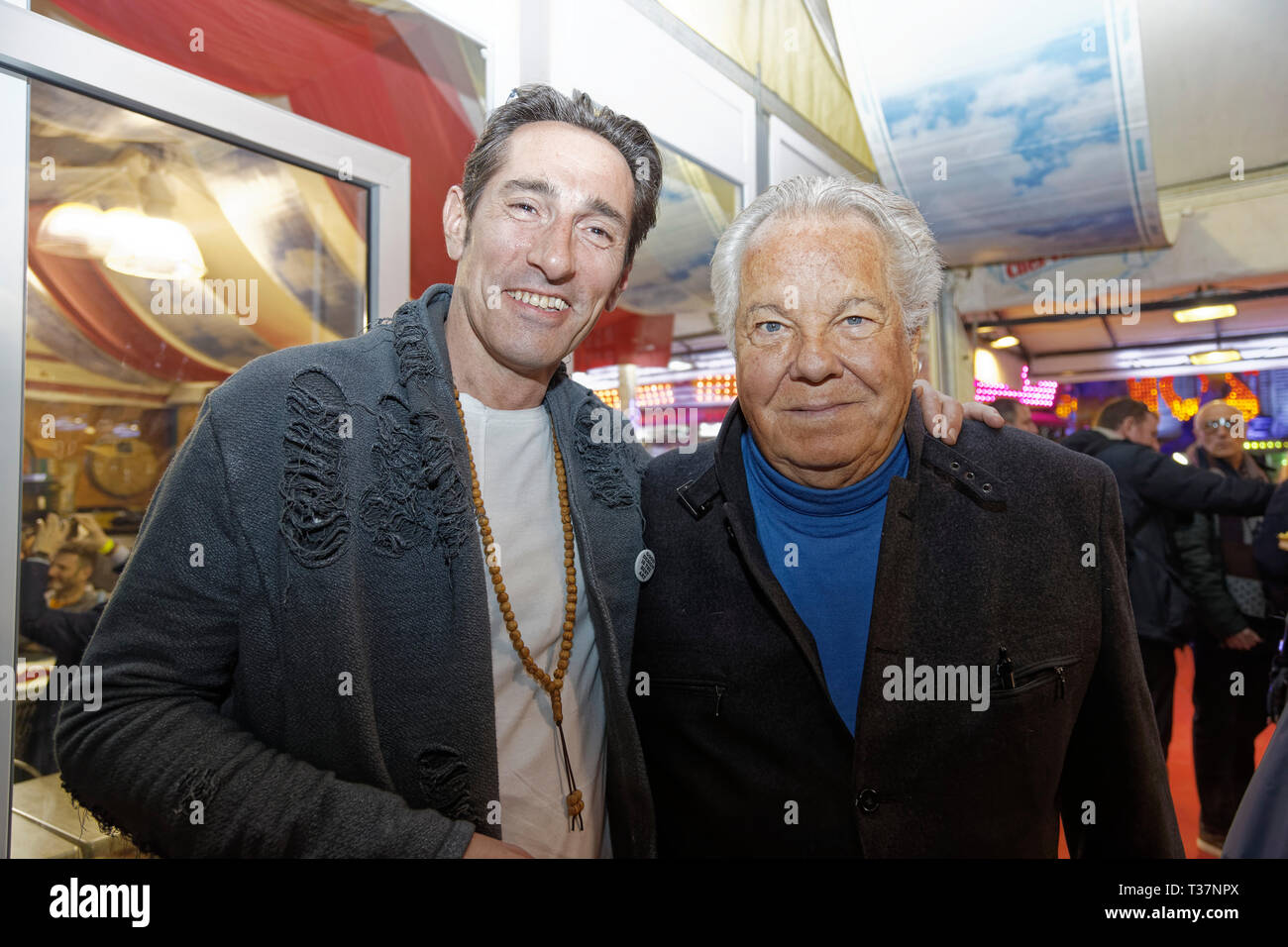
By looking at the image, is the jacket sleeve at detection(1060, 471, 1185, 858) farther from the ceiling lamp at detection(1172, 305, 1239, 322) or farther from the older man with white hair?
the ceiling lamp at detection(1172, 305, 1239, 322)

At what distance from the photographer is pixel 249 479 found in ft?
3.20

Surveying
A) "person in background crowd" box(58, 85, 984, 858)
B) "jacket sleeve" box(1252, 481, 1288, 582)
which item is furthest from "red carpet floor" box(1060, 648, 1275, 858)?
"person in background crowd" box(58, 85, 984, 858)

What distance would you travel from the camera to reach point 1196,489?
3123 mm

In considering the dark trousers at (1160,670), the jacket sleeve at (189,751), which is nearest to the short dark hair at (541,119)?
the jacket sleeve at (189,751)

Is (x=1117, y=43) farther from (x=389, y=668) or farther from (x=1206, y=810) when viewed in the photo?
(x=389, y=668)

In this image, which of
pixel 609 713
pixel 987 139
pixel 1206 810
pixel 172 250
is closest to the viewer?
pixel 609 713

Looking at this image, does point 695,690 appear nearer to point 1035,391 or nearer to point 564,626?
point 564,626

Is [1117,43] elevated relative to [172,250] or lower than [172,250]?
elevated

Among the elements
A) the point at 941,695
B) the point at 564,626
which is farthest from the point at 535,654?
the point at 941,695

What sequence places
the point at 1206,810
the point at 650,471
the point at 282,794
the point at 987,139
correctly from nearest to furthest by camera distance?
the point at 282,794, the point at 650,471, the point at 1206,810, the point at 987,139

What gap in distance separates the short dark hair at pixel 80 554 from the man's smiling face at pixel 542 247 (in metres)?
0.98

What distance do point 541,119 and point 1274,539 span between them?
3.38m
